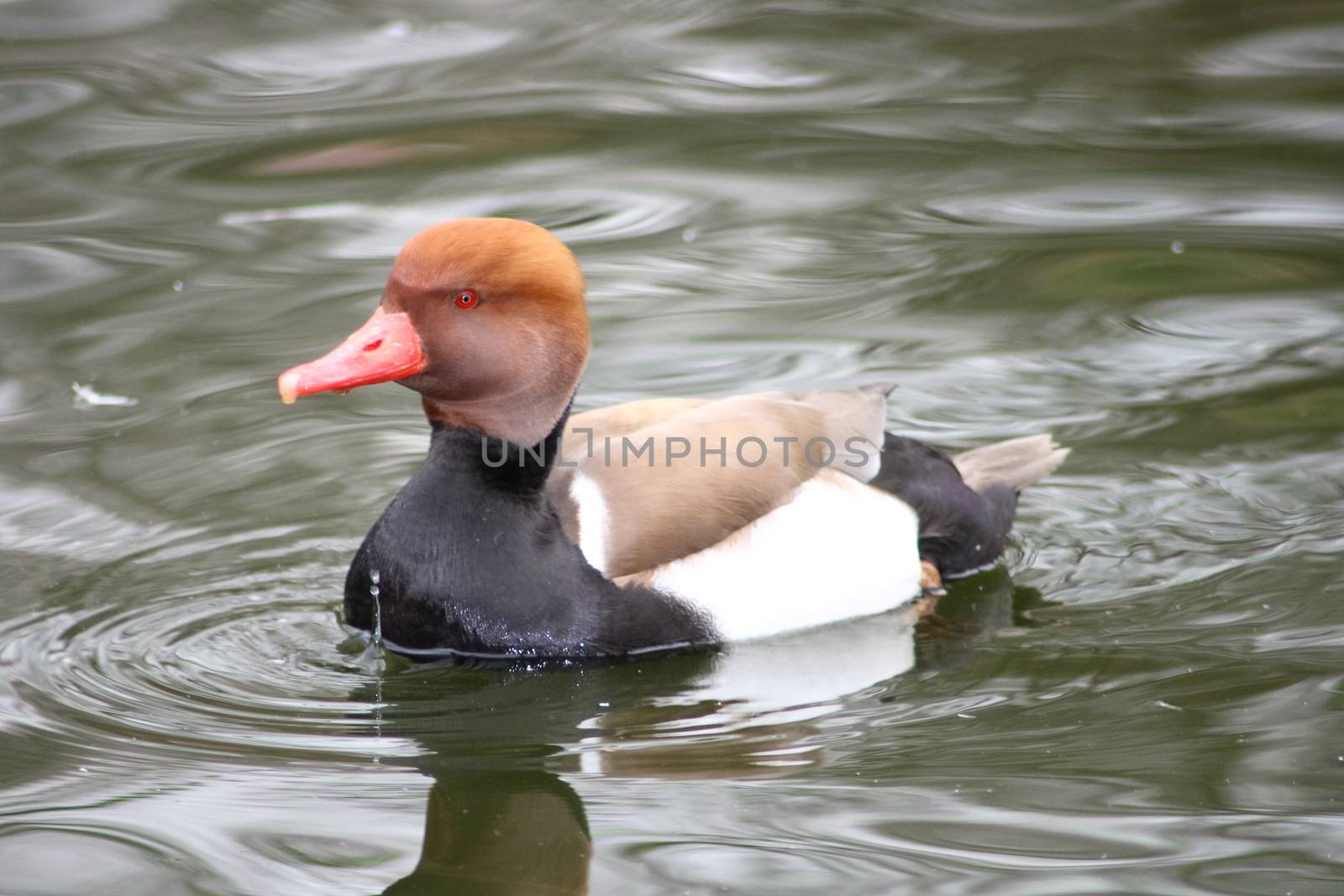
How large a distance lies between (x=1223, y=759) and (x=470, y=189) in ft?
16.3

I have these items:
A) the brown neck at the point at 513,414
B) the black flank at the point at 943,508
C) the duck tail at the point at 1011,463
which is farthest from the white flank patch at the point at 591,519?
the duck tail at the point at 1011,463

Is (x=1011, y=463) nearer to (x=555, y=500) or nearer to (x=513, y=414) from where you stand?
(x=555, y=500)

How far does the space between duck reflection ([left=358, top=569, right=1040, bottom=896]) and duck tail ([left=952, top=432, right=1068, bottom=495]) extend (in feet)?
1.54

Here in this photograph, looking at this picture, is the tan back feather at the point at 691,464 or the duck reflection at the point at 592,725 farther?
the tan back feather at the point at 691,464

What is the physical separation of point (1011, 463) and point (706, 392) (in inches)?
48.8

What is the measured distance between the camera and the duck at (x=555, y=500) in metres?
4.47

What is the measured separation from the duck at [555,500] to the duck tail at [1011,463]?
1.74 feet

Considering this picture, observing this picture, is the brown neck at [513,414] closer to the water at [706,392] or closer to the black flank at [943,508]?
the water at [706,392]

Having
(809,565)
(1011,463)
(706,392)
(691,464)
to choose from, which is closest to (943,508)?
(1011,463)

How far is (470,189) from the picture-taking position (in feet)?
26.3

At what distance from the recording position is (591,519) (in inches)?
186

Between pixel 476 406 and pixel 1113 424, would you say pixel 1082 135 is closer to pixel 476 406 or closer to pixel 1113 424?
pixel 1113 424

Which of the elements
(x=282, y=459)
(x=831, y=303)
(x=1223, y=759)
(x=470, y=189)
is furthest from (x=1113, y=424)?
(x=470, y=189)

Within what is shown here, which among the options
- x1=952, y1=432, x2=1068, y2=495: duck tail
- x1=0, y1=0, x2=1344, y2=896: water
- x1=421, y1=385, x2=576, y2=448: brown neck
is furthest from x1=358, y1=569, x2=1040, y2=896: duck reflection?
x1=421, y1=385, x2=576, y2=448: brown neck
